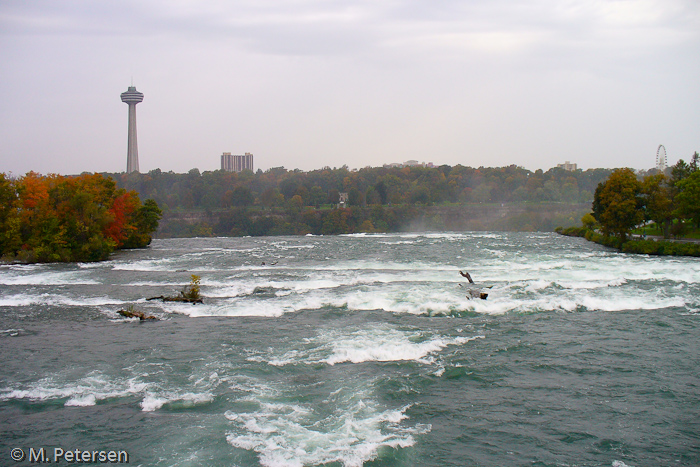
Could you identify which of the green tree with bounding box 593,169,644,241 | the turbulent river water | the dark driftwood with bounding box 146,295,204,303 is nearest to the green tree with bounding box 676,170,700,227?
the green tree with bounding box 593,169,644,241

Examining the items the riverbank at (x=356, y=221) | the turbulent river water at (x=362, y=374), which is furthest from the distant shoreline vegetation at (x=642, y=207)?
the riverbank at (x=356, y=221)

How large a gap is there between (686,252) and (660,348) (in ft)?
104

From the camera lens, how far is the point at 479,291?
27.1 meters

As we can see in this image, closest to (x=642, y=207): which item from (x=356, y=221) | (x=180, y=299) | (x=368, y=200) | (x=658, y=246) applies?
(x=658, y=246)

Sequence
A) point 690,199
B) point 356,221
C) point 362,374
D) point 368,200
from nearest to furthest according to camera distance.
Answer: point 362,374
point 690,199
point 356,221
point 368,200

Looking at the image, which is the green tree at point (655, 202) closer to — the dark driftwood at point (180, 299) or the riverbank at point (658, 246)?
the riverbank at point (658, 246)

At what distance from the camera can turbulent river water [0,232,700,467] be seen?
11.7 m

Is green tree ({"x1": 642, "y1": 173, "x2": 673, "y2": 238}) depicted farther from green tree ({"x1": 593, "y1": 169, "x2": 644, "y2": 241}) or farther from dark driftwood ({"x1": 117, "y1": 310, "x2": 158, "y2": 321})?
dark driftwood ({"x1": 117, "y1": 310, "x2": 158, "y2": 321})

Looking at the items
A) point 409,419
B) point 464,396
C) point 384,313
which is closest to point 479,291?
point 384,313

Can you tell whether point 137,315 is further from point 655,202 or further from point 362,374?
point 655,202

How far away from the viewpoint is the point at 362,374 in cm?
1596

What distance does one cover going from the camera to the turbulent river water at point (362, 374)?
11695 millimetres

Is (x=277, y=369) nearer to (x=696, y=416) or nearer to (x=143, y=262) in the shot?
(x=696, y=416)

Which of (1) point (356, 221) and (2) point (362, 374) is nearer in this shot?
(2) point (362, 374)
